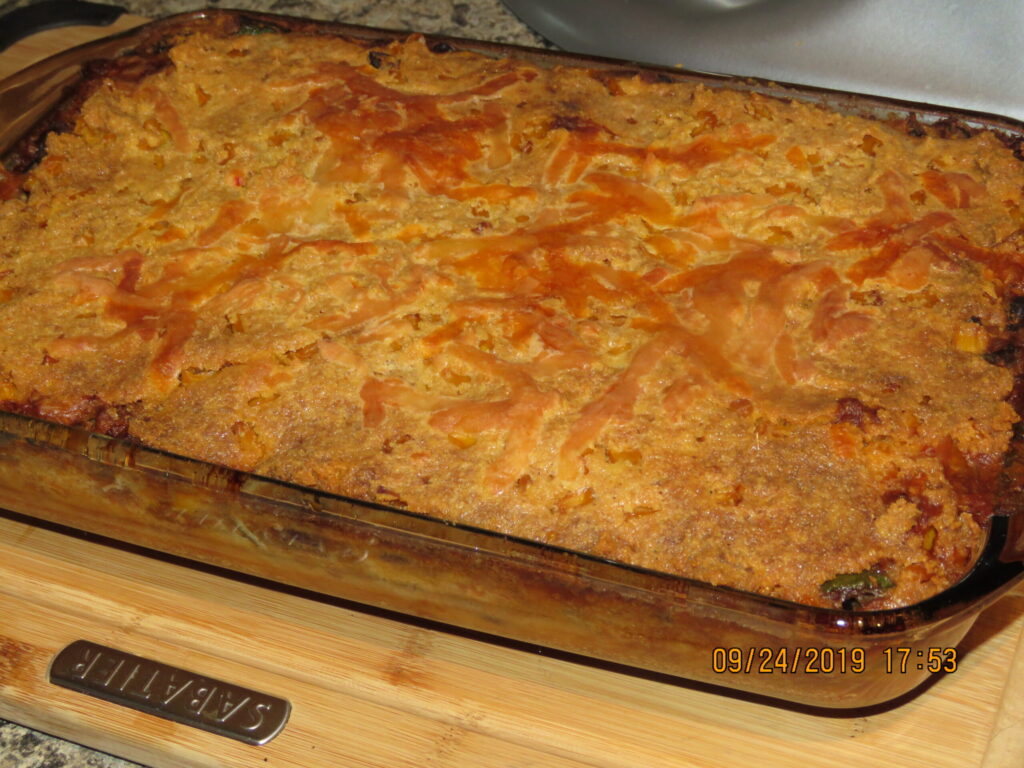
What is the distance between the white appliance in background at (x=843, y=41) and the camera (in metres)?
2.41

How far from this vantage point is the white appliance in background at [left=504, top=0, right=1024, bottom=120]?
2406 mm

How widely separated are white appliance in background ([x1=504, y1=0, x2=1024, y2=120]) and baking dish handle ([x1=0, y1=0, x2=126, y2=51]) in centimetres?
121

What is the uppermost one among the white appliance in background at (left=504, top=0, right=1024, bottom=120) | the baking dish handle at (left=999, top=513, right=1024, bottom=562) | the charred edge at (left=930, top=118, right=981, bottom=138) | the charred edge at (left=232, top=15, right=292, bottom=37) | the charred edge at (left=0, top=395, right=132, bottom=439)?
the white appliance in background at (left=504, top=0, right=1024, bottom=120)

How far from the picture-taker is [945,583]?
136 cm

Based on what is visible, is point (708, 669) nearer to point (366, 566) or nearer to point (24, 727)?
point (366, 566)

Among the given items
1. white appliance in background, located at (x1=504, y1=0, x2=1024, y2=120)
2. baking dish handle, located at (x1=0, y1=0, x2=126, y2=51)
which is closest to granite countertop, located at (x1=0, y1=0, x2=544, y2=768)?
white appliance in background, located at (x1=504, y1=0, x2=1024, y2=120)

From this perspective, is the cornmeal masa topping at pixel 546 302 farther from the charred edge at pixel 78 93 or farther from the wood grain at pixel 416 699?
the wood grain at pixel 416 699

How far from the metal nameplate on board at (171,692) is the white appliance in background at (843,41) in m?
1.94

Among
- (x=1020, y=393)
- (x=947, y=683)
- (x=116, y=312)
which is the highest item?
(x=1020, y=393)

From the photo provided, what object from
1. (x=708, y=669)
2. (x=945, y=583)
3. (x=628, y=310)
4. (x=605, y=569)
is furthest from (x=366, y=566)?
(x=945, y=583)

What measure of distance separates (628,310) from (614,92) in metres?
0.59

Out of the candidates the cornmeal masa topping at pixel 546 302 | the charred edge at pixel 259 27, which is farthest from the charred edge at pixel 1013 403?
the charred edge at pixel 259 27

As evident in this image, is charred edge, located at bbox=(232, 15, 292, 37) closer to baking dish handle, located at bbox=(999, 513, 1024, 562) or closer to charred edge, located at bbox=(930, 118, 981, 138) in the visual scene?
charred edge, located at bbox=(930, 118, 981, 138)

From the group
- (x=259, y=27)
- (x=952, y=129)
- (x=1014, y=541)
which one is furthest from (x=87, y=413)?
(x=952, y=129)
